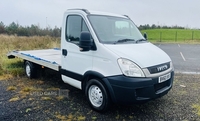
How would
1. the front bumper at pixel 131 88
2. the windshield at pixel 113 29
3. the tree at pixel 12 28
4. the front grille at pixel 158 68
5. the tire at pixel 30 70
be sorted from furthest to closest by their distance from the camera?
the tree at pixel 12 28, the tire at pixel 30 70, the windshield at pixel 113 29, the front grille at pixel 158 68, the front bumper at pixel 131 88

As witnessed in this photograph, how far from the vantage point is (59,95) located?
4.71 metres

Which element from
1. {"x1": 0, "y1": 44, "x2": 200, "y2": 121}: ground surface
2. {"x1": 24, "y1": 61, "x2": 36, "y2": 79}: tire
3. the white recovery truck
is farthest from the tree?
the white recovery truck

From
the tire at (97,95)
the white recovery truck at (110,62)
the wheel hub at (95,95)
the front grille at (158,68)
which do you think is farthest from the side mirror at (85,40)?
the front grille at (158,68)

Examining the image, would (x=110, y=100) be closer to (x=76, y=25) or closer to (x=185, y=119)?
(x=185, y=119)

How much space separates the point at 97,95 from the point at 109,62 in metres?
0.83

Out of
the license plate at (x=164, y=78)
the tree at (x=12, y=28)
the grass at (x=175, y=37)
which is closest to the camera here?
the license plate at (x=164, y=78)

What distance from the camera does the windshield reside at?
3701mm

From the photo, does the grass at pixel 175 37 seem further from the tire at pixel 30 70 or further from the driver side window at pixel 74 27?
the driver side window at pixel 74 27

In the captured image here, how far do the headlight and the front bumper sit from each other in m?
0.08

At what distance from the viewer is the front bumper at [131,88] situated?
10.1 ft

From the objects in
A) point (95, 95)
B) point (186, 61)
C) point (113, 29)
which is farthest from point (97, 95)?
point (186, 61)

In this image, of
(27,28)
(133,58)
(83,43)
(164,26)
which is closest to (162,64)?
(133,58)

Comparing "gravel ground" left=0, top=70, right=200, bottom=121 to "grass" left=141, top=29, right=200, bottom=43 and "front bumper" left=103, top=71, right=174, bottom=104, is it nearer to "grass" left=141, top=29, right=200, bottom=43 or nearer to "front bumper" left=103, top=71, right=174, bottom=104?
"front bumper" left=103, top=71, right=174, bottom=104

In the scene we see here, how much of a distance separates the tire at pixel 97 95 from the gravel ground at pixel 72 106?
161 mm
